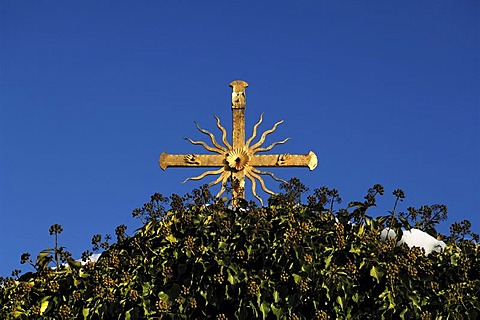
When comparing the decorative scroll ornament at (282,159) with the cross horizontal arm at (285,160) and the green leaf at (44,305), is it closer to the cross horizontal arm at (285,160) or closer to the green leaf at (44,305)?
the cross horizontal arm at (285,160)

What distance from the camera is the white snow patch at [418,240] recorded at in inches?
253

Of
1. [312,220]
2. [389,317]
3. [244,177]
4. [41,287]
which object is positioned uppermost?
[244,177]

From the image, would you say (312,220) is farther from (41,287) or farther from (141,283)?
(41,287)

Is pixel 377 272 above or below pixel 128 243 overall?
below

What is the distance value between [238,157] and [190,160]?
67cm

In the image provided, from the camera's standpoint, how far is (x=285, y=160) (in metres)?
9.99

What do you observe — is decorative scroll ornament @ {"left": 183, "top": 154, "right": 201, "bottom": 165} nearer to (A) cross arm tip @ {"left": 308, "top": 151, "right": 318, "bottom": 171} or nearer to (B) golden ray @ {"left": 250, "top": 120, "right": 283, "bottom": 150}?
(B) golden ray @ {"left": 250, "top": 120, "right": 283, "bottom": 150}

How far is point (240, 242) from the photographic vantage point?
6.03 metres

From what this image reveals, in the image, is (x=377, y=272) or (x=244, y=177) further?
(x=244, y=177)

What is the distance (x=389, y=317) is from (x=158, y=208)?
1.94 m

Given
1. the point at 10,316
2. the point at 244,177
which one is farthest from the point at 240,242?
the point at 244,177

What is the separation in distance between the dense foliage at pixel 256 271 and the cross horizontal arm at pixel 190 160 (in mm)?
3321

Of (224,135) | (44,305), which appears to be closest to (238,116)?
(224,135)

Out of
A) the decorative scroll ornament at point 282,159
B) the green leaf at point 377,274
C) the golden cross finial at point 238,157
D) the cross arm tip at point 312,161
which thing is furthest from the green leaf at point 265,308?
the cross arm tip at point 312,161
